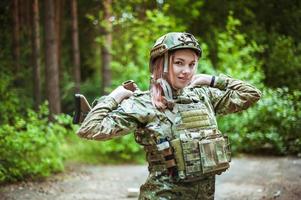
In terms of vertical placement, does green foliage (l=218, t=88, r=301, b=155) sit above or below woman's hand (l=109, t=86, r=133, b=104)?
below

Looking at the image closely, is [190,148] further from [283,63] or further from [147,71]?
[283,63]

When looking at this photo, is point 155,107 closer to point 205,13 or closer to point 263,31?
point 263,31

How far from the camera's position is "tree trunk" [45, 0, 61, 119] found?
1040 cm

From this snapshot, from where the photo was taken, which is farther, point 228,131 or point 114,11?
point 114,11

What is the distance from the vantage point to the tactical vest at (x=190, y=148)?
3043 mm

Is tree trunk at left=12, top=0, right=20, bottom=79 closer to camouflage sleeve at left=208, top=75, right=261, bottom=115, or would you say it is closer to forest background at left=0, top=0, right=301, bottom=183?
forest background at left=0, top=0, right=301, bottom=183

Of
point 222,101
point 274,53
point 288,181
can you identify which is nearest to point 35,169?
point 288,181

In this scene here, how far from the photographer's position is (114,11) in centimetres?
1226

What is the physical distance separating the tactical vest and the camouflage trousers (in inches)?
2.4

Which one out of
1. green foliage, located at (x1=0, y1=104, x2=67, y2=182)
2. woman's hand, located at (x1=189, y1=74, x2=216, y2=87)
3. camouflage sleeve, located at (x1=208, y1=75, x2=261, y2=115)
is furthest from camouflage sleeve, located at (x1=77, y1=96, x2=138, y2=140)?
green foliage, located at (x1=0, y1=104, x2=67, y2=182)

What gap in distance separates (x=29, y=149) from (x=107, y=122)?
4.50 meters

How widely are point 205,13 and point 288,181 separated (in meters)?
6.59

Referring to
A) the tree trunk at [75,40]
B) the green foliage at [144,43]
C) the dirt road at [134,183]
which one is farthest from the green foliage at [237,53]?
the tree trunk at [75,40]

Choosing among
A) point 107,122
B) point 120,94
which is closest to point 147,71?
point 120,94
